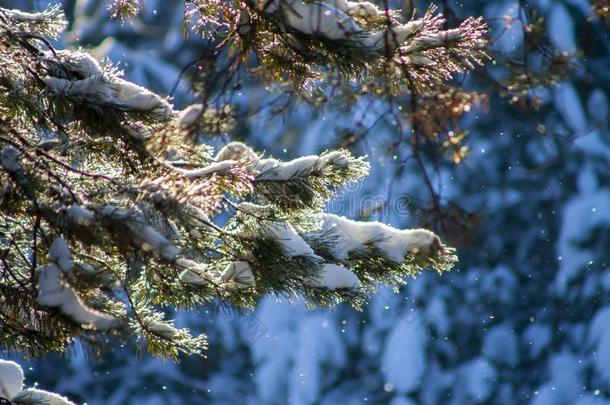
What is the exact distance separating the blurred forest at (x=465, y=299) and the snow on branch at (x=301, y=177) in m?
4.64

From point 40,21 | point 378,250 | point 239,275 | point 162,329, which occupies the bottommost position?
point 162,329

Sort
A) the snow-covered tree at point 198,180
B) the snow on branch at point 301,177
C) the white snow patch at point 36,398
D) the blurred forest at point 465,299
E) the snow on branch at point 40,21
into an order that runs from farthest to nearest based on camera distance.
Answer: the blurred forest at point 465,299 < the snow on branch at point 40,21 < the snow on branch at point 301,177 < the white snow patch at point 36,398 < the snow-covered tree at point 198,180

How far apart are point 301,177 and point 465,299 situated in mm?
5321

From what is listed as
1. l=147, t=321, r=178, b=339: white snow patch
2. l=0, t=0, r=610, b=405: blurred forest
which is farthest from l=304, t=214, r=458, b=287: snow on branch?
l=0, t=0, r=610, b=405: blurred forest

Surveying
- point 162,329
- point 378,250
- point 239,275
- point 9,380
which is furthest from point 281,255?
point 9,380

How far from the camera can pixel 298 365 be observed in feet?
23.9

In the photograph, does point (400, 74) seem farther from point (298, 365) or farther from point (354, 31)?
point (298, 365)

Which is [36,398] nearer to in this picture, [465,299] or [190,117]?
[190,117]

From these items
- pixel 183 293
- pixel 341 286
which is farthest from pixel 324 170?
pixel 183 293

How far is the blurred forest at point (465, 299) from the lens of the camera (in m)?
6.96

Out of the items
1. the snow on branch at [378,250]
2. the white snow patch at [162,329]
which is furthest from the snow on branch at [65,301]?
the snow on branch at [378,250]

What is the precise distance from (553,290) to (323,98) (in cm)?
498

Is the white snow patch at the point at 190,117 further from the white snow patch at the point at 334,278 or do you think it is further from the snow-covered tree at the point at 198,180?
the white snow patch at the point at 334,278

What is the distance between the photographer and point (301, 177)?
211cm
